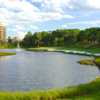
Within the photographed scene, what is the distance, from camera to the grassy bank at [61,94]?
2718 centimetres

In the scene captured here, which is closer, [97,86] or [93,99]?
[93,99]

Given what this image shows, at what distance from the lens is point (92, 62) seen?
3250 inches

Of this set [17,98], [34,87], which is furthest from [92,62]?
[17,98]

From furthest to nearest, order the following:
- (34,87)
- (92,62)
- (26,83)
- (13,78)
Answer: (92,62), (13,78), (26,83), (34,87)

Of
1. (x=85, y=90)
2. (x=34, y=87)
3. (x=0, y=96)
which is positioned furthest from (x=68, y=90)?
(x=34, y=87)

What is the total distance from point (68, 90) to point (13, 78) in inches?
853

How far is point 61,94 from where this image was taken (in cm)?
2925

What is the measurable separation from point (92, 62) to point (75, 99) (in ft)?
188

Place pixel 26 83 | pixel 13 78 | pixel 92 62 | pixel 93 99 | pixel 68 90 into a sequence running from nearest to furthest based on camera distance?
pixel 93 99 < pixel 68 90 < pixel 26 83 < pixel 13 78 < pixel 92 62

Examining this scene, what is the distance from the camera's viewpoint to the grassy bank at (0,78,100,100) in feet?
89.2

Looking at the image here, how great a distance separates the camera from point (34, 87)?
41.7m

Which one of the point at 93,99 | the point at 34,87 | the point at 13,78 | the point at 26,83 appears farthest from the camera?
the point at 13,78

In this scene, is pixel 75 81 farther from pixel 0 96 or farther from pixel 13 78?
pixel 0 96

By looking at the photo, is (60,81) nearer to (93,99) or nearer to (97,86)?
(97,86)
